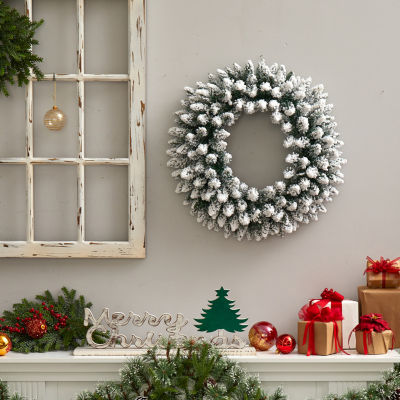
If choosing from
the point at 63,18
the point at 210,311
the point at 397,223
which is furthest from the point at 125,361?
the point at 63,18

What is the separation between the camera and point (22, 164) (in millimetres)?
2414

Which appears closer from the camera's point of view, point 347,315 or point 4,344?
point 4,344

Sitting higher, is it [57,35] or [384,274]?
[57,35]

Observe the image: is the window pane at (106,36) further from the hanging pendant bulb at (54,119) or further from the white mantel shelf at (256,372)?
the white mantel shelf at (256,372)

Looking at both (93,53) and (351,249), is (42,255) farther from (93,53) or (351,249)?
(351,249)

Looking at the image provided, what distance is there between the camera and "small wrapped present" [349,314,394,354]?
2189mm

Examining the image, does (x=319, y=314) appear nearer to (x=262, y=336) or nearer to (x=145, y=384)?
(x=262, y=336)

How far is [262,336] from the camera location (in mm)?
2250

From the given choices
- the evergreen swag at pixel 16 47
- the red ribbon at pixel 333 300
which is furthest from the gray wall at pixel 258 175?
the evergreen swag at pixel 16 47

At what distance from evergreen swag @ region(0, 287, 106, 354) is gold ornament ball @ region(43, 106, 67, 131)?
605mm

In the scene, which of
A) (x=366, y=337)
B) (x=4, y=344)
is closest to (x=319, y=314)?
(x=366, y=337)

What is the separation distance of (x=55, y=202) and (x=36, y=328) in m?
0.48

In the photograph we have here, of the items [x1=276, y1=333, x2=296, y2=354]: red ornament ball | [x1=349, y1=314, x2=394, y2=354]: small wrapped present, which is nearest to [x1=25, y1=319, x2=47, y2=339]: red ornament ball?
[x1=276, y1=333, x2=296, y2=354]: red ornament ball

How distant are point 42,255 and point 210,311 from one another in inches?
26.4
